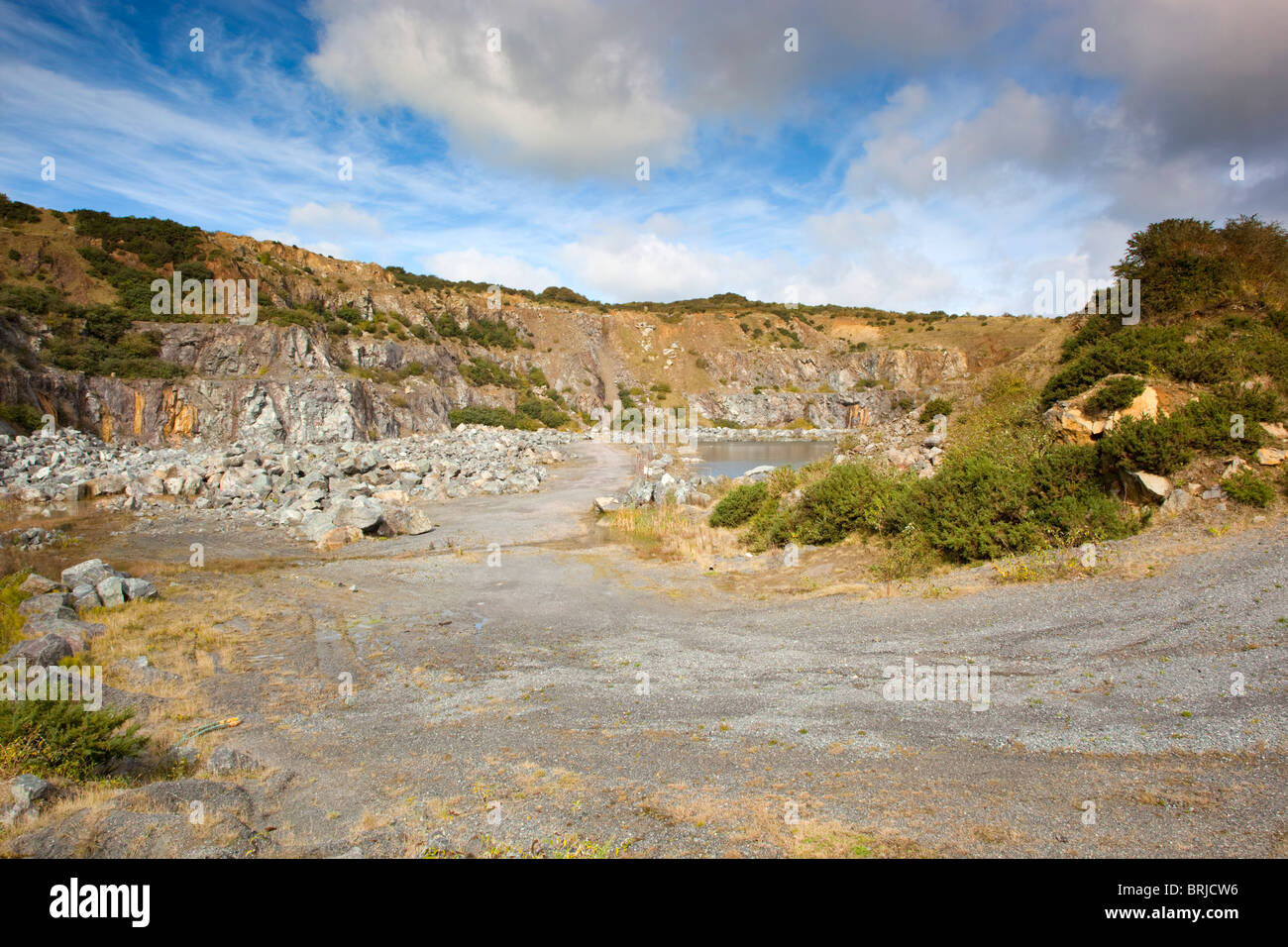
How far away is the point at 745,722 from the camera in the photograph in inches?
251

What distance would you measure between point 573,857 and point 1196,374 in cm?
1417

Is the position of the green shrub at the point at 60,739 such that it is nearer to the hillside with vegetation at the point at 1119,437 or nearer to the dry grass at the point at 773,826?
the dry grass at the point at 773,826

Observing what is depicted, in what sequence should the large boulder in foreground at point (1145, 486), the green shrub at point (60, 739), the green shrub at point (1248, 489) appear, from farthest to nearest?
the large boulder in foreground at point (1145, 486), the green shrub at point (1248, 489), the green shrub at point (60, 739)

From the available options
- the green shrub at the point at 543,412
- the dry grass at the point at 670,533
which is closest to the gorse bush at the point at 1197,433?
the dry grass at the point at 670,533

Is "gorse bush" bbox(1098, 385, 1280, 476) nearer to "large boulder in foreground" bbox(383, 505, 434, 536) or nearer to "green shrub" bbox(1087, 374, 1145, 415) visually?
"green shrub" bbox(1087, 374, 1145, 415)

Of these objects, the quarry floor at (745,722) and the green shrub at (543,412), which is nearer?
the quarry floor at (745,722)

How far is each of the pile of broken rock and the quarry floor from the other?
80 centimetres

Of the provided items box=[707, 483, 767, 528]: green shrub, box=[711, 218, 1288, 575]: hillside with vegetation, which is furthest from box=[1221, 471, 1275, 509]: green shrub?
box=[707, 483, 767, 528]: green shrub

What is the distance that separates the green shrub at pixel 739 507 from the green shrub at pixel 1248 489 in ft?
35.4

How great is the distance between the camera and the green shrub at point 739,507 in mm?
19109

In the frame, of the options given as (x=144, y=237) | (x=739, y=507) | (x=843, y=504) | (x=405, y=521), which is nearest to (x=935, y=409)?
(x=739, y=507)
